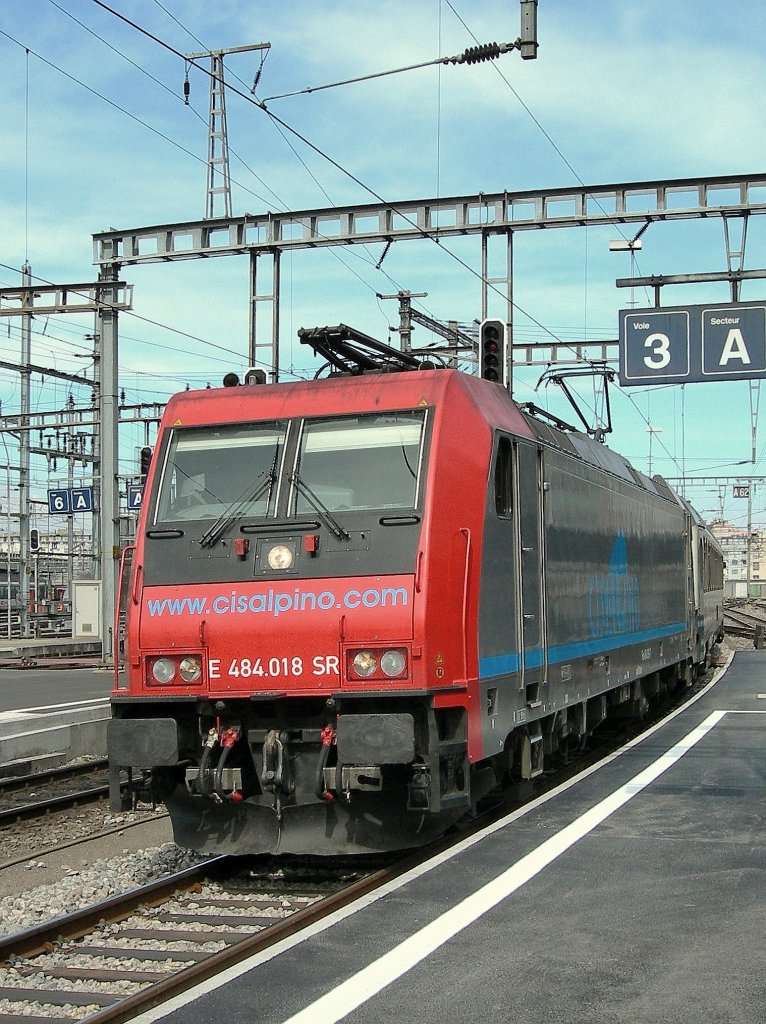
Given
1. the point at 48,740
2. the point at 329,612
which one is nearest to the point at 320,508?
the point at 329,612

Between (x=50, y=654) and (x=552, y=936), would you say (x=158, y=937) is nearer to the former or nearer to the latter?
(x=552, y=936)

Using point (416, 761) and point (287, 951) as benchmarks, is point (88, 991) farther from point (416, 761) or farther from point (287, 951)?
point (416, 761)

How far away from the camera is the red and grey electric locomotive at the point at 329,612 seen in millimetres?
7570

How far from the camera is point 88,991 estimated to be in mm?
6000

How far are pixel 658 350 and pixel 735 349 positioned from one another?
1.32m

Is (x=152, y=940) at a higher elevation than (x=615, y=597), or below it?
below

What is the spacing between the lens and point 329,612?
7.73m

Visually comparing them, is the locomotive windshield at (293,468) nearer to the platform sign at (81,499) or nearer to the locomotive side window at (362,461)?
the locomotive side window at (362,461)

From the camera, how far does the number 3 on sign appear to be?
2131 centimetres

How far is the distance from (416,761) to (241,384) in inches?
131

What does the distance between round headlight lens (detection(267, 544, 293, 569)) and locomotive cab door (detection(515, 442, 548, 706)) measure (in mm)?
2001

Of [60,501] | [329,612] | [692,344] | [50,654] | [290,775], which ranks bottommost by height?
[50,654]

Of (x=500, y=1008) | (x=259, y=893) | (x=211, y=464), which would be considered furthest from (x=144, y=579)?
(x=500, y=1008)

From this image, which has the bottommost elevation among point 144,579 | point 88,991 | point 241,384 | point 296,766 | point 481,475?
point 88,991
